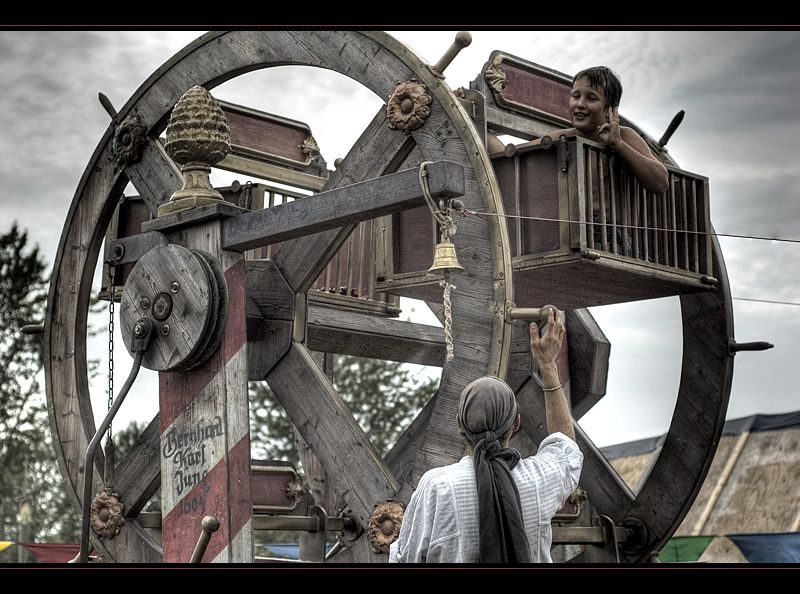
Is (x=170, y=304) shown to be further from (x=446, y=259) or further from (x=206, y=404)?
(x=446, y=259)

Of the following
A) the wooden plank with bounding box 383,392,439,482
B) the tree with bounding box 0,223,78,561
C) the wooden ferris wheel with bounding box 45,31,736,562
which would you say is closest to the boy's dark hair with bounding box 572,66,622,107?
the wooden ferris wheel with bounding box 45,31,736,562

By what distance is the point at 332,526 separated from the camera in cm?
625

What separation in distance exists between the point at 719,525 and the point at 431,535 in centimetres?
998

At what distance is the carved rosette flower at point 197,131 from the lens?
16.1 ft

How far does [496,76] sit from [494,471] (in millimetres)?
3088

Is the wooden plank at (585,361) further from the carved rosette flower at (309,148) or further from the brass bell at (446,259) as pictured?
the brass bell at (446,259)

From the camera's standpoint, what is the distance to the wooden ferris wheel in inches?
179

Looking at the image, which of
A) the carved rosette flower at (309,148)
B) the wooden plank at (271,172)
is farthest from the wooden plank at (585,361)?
the carved rosette flower at (309,148)

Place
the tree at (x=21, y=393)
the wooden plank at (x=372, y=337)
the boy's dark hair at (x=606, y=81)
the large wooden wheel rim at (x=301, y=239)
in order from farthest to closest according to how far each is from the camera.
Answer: the tree at (x=21, y=393)
the wooden plank at (x=372, y=337)
the boy's dark hair at (x=606, y=81)
the large wooden wheel rim at (x=301, y=239)

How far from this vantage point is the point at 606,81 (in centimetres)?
514

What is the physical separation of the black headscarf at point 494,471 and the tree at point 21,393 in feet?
47.1

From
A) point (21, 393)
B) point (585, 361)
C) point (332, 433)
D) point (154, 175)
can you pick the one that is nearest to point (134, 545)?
point (332, 433)
